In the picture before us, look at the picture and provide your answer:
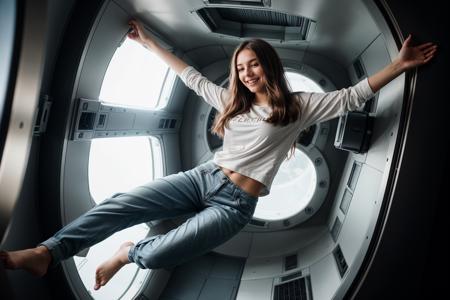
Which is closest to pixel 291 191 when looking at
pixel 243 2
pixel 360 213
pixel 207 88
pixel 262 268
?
pixel 262 268

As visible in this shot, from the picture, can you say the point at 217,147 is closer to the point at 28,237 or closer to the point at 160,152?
the point at 160,152

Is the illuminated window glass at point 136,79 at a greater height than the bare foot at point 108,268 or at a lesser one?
greater

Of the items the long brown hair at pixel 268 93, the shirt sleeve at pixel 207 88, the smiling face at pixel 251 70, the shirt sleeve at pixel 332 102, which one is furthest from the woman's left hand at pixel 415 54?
the shirt sleeve at pixel 207 88

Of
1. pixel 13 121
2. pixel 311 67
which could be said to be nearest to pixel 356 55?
pixel 311 67

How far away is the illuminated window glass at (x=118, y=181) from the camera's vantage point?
2354mm

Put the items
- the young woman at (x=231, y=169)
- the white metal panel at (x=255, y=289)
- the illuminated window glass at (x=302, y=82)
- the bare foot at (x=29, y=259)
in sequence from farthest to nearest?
the illuminated window glass at (x=302, y=82), the white metal panel at (x=255, y=289), the young woman at (x=231, y=169), the bare foot at (x=29, y=259)

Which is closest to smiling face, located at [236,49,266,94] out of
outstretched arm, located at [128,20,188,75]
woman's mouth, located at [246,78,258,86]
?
woman's mouth, located at [246,78,258,86]

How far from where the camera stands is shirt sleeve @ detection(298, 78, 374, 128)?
1.80m

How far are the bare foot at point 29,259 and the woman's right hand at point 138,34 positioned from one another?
5.07 feet

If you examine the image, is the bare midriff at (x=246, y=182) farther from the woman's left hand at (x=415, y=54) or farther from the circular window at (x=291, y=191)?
the circular window at (x=291, y=191)

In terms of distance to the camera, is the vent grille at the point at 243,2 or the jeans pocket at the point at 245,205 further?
the vent grille at the point at 243,2

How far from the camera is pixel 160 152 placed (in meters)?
3.42

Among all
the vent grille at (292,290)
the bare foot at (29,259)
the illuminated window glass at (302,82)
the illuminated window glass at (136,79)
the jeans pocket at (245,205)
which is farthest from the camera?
the illuminated window glass at (302,82)

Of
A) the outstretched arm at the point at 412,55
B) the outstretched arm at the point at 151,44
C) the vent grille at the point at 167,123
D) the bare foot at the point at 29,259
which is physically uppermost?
the outstretched arm at the point at 412,55
